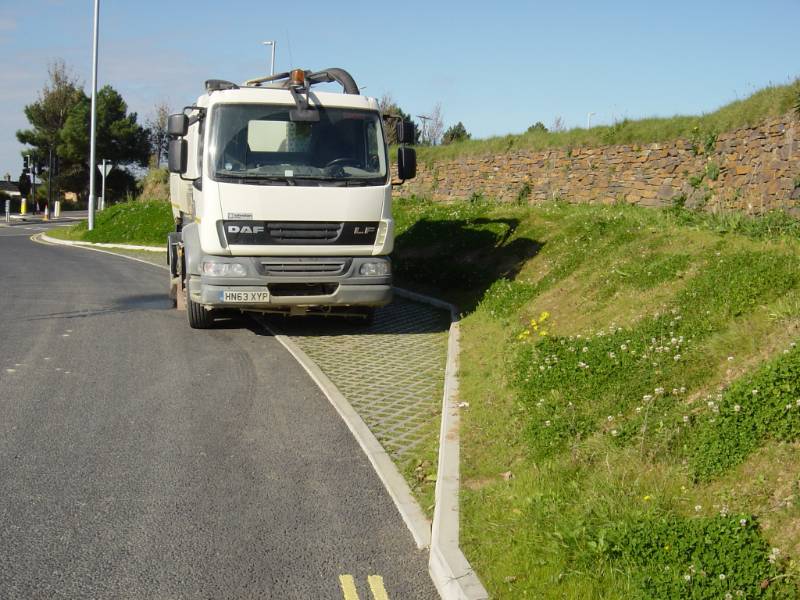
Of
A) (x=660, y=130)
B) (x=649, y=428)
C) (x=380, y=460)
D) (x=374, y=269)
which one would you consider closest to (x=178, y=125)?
(x=374, y=269)

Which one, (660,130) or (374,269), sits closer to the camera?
(374,269)

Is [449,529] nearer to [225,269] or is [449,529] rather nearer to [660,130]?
[225,269]

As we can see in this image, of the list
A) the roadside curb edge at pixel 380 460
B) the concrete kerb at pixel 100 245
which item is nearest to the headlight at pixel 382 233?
the roadside curb edge at pixel 380 460

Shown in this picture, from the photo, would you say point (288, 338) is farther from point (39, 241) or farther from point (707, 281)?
point (39, 241)

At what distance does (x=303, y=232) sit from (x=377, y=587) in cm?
679

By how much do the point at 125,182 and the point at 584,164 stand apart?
54.8m

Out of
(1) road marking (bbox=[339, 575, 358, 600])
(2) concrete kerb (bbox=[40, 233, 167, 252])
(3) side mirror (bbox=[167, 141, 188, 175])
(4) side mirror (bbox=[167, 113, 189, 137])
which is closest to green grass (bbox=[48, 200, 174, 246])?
(2) concrete kerb (bbox=[40, 233, 167, 252])

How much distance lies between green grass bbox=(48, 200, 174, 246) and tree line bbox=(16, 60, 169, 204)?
3085 cm

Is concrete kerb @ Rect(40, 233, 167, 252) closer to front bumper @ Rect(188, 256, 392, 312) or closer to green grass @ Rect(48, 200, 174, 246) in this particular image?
green grass @ Rect(48, 200, 174, 246)

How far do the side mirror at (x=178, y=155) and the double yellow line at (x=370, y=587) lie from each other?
26.5 feet

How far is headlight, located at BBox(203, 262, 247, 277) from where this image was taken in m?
10.7

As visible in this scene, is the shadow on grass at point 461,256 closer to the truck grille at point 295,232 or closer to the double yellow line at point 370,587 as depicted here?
the truck grille at point 295,232

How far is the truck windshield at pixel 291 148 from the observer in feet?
34.9

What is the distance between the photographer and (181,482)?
5961 mm
